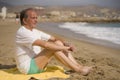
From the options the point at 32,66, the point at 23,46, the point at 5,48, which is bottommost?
the point at 5,48

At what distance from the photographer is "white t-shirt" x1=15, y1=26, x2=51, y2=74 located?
5.03 meters

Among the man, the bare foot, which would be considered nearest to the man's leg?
the man

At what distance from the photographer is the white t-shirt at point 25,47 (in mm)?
5027

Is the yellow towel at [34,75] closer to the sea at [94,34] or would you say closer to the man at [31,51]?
the man at [31,51]

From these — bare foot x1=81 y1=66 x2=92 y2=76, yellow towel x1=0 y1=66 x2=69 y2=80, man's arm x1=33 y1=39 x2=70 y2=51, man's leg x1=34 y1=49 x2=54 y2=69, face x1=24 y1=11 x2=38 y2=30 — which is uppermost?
face x1=24 y1=11 x2=38 y2=30

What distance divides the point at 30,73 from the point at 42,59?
0.35 meters

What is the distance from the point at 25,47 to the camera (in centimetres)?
520

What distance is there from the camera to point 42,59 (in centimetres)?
520

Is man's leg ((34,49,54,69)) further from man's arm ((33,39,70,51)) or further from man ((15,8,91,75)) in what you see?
man's arm ((33,39,70,51))

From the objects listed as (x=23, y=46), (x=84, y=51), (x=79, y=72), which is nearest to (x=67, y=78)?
(x=79, y=72)

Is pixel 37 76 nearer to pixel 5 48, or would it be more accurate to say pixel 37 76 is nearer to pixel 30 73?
pixel 30 73

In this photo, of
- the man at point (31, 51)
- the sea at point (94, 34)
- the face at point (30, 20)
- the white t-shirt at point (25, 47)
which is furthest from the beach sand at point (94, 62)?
the sea at point (94, 34)

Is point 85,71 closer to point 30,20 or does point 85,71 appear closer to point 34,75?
point 34,75

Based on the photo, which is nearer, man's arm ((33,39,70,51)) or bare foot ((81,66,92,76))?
man's arm ((33,39,70,51))
